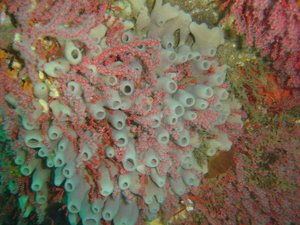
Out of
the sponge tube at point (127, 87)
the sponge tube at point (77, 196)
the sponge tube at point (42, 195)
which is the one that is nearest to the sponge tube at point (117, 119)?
the sponge tube at point (127, 87)

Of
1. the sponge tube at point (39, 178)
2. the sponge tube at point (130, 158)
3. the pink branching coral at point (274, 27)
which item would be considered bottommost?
the sponge tube at point (39, 178)

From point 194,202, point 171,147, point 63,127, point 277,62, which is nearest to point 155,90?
point 171,147

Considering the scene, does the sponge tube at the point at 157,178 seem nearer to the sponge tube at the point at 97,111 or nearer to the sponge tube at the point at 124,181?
the sponge tube at the point at 124,181

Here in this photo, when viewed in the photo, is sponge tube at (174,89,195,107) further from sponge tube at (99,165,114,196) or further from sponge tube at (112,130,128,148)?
sponge tube at (99,165,114,196)

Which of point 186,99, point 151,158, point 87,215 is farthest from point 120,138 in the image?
point 87,215

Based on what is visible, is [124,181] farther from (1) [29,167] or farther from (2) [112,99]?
(1) [29,167]

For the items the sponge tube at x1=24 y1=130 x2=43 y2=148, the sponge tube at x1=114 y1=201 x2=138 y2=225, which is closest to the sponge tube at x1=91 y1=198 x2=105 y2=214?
the sponge tube at x1=114 y1=201 x2=138 y2=225

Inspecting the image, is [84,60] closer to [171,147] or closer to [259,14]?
[171,147]
